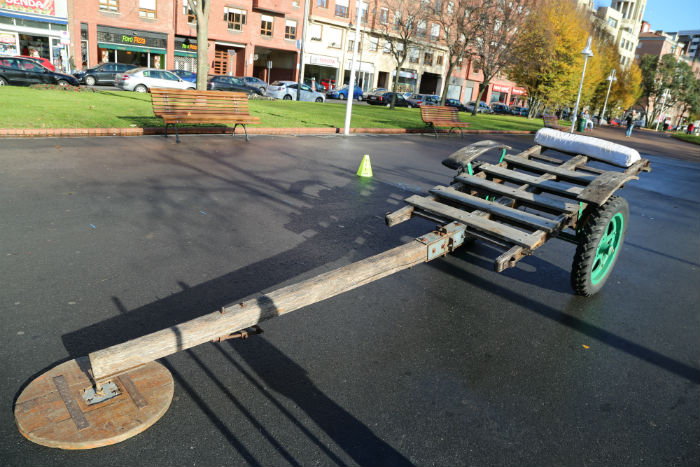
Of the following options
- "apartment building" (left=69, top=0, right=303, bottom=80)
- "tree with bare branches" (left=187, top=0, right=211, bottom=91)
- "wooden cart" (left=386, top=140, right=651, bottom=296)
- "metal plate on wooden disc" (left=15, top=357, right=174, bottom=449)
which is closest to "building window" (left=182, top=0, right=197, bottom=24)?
"apartment building" (left=69, top=0, right=303, bottom=80)

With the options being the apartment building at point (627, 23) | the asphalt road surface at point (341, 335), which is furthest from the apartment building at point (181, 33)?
the apartment building at point (627, 23)

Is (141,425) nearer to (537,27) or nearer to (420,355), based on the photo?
(420,355)

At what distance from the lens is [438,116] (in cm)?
1833

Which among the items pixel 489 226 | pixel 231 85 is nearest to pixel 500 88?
pixel 231 85

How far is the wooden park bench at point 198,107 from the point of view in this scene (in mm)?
10578

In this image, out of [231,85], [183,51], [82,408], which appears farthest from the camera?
[183,51]

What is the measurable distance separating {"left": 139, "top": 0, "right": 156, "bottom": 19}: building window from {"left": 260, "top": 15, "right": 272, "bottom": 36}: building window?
9.49 m

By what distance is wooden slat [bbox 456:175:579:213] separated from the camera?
14.2 ft

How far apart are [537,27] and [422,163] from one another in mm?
29120

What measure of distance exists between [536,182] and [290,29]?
46194 millimetres

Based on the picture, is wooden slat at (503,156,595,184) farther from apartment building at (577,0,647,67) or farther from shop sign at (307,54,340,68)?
apartment building at (577,0,647,67)

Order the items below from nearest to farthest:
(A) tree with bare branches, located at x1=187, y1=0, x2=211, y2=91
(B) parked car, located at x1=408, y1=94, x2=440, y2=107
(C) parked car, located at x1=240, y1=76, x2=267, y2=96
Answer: (A) tree with bare branches, located at x1=187, y1=0, x2=211, y2=91, (C) parked car, located at x1=240, y1=76, x2=267, y2=96, (B) parked car, located at x1=408, y1=94, x2=440, y2=107

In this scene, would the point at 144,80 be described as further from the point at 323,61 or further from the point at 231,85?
the point at 323,61

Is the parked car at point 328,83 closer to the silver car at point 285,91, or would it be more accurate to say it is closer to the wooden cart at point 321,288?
the silver car at point 285,91
